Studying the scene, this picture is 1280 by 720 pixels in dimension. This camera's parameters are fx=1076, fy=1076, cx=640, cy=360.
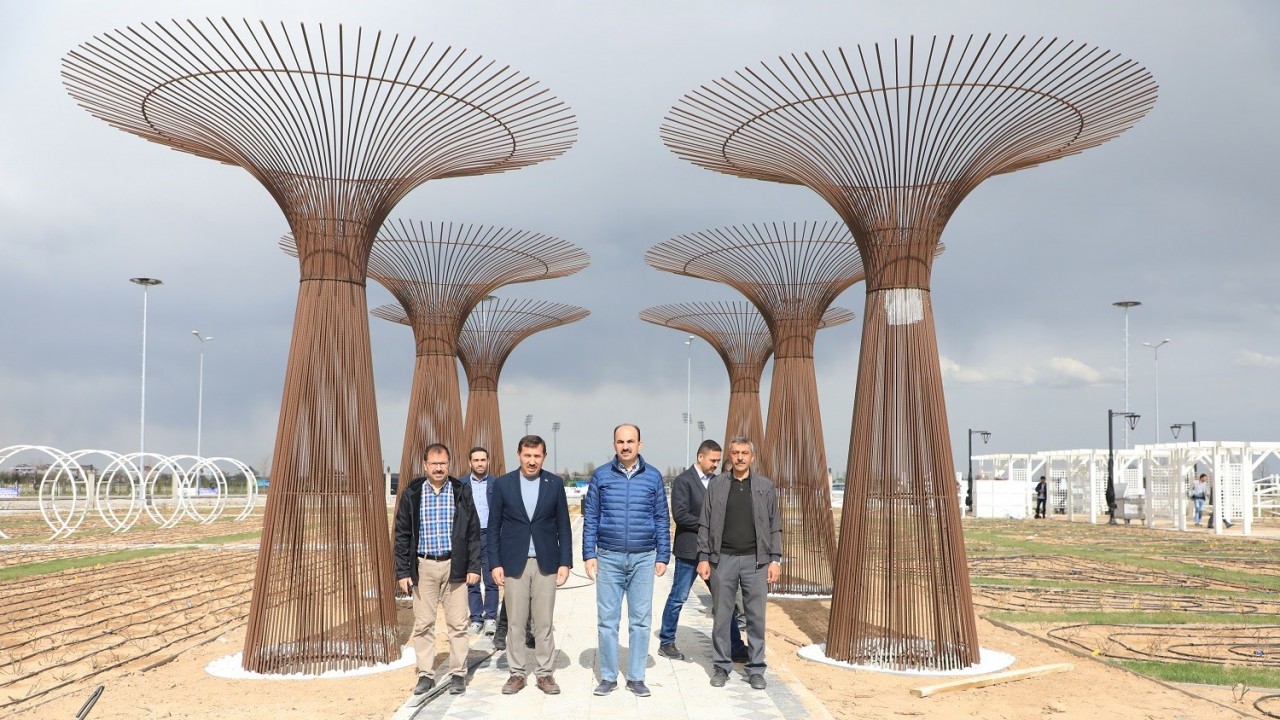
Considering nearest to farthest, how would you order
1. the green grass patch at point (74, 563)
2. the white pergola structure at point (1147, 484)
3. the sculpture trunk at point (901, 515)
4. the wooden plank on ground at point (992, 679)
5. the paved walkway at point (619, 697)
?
the paved walkway at point (619, 697)
the wooden plank on ground at point (992, 679)
the sculpture trunk at point (901, 515)
the green grass patch at point (74, 563)
the white pergola structure at point (1147, 484)

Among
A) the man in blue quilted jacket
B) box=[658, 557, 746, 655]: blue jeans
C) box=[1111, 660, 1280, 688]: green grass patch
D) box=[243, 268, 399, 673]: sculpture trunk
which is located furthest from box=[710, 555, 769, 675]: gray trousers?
box=[1111, 660, 1280, 688]: green grass patch

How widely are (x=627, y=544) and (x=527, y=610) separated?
737 millimetres

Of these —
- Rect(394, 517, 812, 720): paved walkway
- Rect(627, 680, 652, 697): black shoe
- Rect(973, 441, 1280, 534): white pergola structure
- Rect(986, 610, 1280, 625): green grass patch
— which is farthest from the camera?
Rect(973, 441, 1280, 534): white pergola structure

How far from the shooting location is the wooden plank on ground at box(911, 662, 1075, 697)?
20.7ft

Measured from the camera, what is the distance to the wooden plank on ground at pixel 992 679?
6312mm

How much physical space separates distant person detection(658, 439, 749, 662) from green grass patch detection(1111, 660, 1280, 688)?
265 cm

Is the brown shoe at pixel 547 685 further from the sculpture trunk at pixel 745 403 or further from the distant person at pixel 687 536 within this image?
the sculpture trunk at pixel 745 403

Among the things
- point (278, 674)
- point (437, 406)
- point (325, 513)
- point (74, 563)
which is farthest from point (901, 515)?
point (74, 563)

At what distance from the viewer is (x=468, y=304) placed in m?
12.8

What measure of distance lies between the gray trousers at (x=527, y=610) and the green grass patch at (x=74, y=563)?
9438 millimetres

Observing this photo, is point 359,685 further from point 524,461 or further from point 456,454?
point 456,454

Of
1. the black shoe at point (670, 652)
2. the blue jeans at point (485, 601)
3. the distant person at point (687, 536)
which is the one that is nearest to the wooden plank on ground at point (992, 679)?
the distant person at point (687, 536)

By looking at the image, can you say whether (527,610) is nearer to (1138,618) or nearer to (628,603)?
(628,603)

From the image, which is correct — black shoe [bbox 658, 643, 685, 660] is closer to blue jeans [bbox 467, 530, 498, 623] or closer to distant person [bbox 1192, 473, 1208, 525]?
blue jeans [bbox 467, 530, 498, 623]
